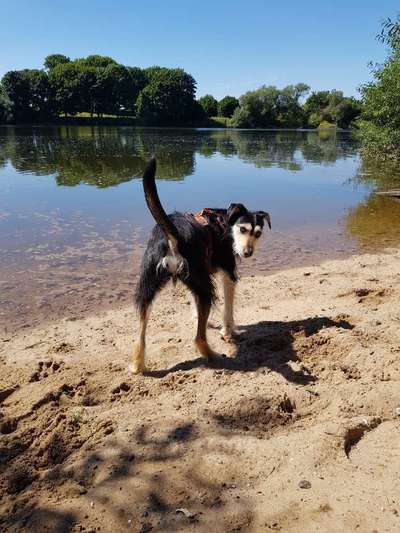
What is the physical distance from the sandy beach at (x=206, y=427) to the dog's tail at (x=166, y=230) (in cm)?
118

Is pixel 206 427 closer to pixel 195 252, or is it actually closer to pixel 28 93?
pixel 195 252

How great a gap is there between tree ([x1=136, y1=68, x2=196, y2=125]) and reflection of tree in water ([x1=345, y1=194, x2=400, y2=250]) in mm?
92832

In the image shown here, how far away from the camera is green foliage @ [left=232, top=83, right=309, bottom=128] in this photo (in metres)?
103

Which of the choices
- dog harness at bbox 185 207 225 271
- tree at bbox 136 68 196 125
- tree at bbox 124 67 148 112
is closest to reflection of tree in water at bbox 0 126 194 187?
dog harness at bbox 185 207 225 271

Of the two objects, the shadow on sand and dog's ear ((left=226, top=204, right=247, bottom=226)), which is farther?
dog's ear ((left=226, top=204, right=247, bottom=226))

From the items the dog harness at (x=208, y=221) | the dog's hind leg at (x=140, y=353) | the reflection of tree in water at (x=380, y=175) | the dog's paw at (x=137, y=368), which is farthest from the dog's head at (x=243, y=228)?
the reflection of tree in water at (x=380, y=175)

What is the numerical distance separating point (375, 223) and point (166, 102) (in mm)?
98267

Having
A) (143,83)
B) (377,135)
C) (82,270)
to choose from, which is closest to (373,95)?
(377,135)

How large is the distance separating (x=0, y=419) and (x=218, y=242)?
3140 millimetres

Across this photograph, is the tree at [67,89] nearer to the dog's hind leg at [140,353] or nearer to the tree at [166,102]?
the tree at [166,102]

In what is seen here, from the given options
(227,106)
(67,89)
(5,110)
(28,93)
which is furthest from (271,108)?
(5,110)

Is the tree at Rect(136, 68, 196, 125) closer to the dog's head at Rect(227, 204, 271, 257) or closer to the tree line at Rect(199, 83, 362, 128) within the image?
the tree line at Rect(199, 83, 362, 128)

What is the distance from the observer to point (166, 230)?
437 centimetres

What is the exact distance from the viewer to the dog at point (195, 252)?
444cm
